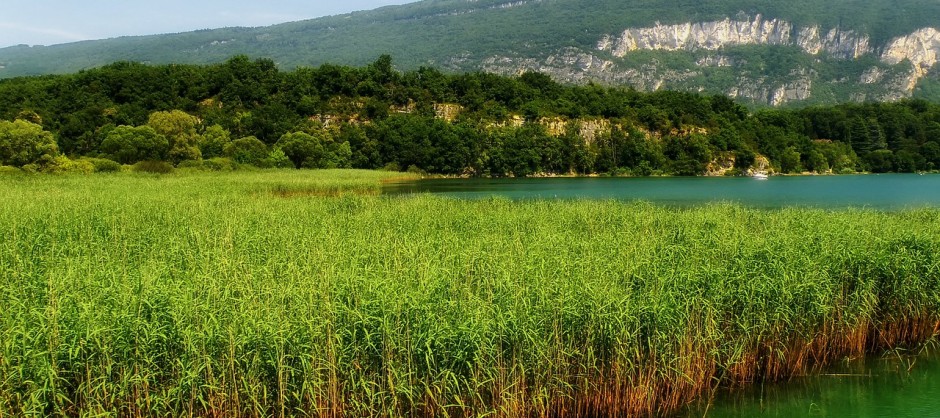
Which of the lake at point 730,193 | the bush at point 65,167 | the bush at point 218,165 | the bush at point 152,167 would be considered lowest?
the lake at point 730,193

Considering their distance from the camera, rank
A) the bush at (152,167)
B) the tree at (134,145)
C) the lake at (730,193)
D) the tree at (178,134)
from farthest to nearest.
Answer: the tree at (178,134) → the tree at (134,145) → the bush at (152,167) → the lake at (730,193)

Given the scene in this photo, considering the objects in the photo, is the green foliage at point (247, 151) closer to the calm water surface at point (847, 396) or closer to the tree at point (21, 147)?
the tree at point (21, 147)

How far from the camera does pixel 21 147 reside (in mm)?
40188

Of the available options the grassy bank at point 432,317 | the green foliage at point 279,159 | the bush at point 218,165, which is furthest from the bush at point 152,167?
the grassy bank at point 432,317

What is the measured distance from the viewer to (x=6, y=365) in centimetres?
521

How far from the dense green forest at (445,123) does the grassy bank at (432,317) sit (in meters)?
55.8

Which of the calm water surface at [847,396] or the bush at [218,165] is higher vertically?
the bush at [218,165]

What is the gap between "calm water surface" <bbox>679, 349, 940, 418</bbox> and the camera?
7460 mm

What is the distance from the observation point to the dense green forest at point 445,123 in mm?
79000

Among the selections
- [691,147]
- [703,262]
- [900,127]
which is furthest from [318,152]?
[900,127]

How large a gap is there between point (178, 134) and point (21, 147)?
1993 cm

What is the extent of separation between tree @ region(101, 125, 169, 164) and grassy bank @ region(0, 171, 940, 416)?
149 ft

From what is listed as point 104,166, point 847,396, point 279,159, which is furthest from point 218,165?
point 847,396

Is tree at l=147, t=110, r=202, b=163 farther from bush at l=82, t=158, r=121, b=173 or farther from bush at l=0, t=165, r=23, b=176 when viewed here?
bush at l=0, t=165, r=23, b=176
